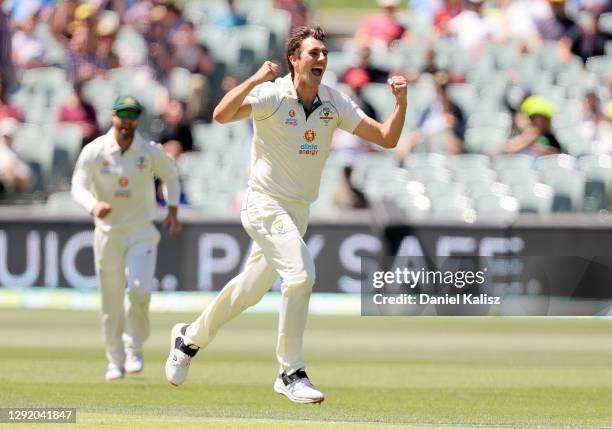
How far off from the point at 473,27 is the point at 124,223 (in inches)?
321

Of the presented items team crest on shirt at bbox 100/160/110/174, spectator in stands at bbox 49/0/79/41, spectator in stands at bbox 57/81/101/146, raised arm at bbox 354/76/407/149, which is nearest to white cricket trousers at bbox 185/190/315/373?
raised arm at bbox 354/76/407/149

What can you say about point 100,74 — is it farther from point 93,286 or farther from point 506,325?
point 506,325

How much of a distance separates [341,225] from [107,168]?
486 centimetres

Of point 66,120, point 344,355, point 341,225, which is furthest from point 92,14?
point 344,355

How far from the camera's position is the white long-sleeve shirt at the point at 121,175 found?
10281 mm

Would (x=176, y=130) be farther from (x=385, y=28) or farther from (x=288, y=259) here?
(x=288, y=259)

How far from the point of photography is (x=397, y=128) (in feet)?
25.8

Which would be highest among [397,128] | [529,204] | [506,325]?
[397,128]

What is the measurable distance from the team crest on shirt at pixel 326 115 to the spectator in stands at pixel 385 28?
960 cm

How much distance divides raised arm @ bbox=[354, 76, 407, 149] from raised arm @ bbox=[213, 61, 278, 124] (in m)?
0.68

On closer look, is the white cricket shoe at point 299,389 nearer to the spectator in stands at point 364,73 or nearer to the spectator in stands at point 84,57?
the spectator in stands at point 364,73

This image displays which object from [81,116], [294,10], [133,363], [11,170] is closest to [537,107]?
[294,10]

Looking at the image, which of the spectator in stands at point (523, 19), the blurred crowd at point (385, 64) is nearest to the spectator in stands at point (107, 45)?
the blurred crowd at point (385, 64)

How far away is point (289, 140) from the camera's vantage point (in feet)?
26.1
